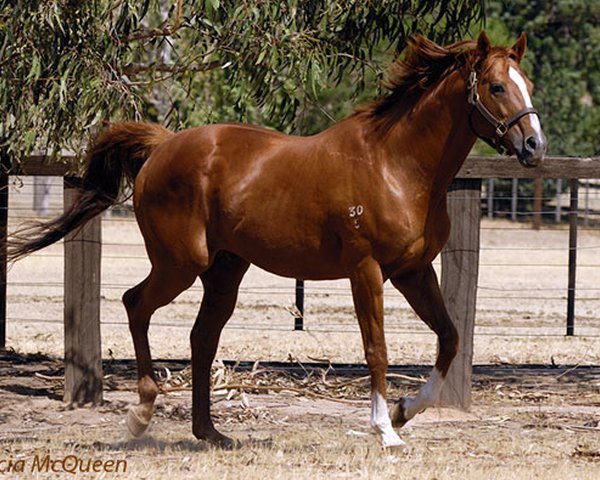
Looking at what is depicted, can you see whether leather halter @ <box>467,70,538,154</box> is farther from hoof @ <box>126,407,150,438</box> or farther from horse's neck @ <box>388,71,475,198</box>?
hoof @ <box>126,407,150,438</box>

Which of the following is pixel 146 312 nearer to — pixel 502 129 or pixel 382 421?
pixel 382 421

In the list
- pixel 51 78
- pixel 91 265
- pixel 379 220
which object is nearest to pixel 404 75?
pixel 379 220

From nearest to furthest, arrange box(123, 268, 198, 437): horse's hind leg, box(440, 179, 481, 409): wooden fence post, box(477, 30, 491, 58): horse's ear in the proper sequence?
box(477, 30, 491, 58): horse's ear → box(123, 268, 198, 437): horse's hind leg → box(440, 179, 481, 409): wooden fence post

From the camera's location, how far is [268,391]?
917 cm

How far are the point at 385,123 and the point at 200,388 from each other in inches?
84.4

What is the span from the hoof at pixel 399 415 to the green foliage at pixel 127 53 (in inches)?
94.9

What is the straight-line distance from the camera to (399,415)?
6.90m

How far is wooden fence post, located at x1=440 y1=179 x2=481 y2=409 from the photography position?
8.46 m

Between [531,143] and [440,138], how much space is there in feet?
2.22

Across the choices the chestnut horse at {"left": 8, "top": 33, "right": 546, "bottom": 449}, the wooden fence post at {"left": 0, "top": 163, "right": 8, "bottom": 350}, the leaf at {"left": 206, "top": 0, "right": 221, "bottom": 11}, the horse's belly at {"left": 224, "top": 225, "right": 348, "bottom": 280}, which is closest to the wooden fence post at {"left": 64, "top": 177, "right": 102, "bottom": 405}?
the wooden fence post at {"left": 0, "top": 163, "right": 8, "bottom": 350}

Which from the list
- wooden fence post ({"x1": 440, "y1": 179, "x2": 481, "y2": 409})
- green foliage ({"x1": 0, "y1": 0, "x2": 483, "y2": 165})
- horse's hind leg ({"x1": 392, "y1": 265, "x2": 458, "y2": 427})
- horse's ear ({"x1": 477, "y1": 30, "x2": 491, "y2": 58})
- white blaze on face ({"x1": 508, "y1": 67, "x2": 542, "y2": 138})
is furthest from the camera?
wooden fence post ({"x1": 440, "y1": 179, "x2": 481, "y2": 409})

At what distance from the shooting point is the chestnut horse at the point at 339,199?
6.62 metres

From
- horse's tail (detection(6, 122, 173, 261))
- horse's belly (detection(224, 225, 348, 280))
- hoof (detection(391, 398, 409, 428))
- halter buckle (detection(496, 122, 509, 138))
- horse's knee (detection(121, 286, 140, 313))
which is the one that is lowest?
hoof (detection(391, 398, 409, 428))

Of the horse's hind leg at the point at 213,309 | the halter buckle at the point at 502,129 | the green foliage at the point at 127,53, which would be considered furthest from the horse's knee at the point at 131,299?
the halter buckle at the point at 502,129
